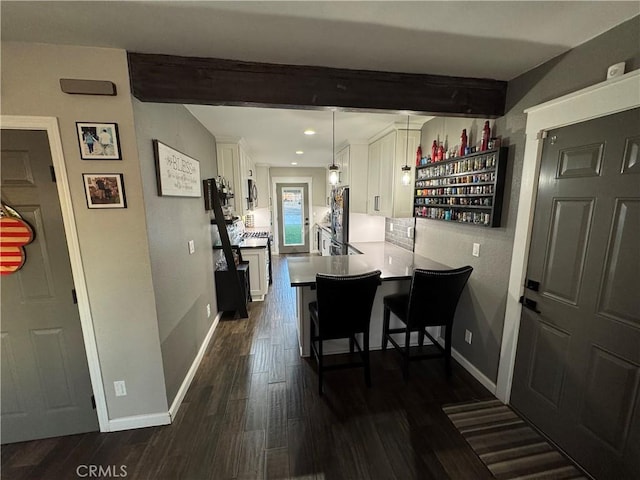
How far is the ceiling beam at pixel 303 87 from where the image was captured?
5.02ft

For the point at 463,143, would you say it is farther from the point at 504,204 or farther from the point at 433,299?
the point at 433,299

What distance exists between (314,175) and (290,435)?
606 centimetres

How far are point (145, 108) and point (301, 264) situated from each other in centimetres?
184

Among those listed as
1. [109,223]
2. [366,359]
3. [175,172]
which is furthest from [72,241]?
[366,359]

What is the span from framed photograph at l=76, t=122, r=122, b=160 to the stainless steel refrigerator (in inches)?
116

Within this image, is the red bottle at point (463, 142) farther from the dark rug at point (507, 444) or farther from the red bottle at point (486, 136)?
the dark rug at point (507, 444)

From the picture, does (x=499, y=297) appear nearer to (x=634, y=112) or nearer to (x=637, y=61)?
(x=634, y=112)

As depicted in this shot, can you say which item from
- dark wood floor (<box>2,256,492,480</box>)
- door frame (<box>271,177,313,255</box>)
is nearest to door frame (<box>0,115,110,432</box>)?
dark wood floor (<box>2,256,492,480</box>)

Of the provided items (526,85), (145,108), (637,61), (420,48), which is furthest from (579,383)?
(145,108)

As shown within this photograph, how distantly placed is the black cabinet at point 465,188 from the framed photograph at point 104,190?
257cm

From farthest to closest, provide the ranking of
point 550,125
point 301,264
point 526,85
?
point 301,264 → point 526,85 → point 550,125

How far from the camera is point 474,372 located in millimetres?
2270

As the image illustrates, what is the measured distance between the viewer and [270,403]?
6.54ft

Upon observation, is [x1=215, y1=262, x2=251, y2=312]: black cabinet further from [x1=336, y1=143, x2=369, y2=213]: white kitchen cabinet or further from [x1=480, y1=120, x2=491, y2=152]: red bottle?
[x1=480, y1=120, x2=491, y2=152]: red bottle
